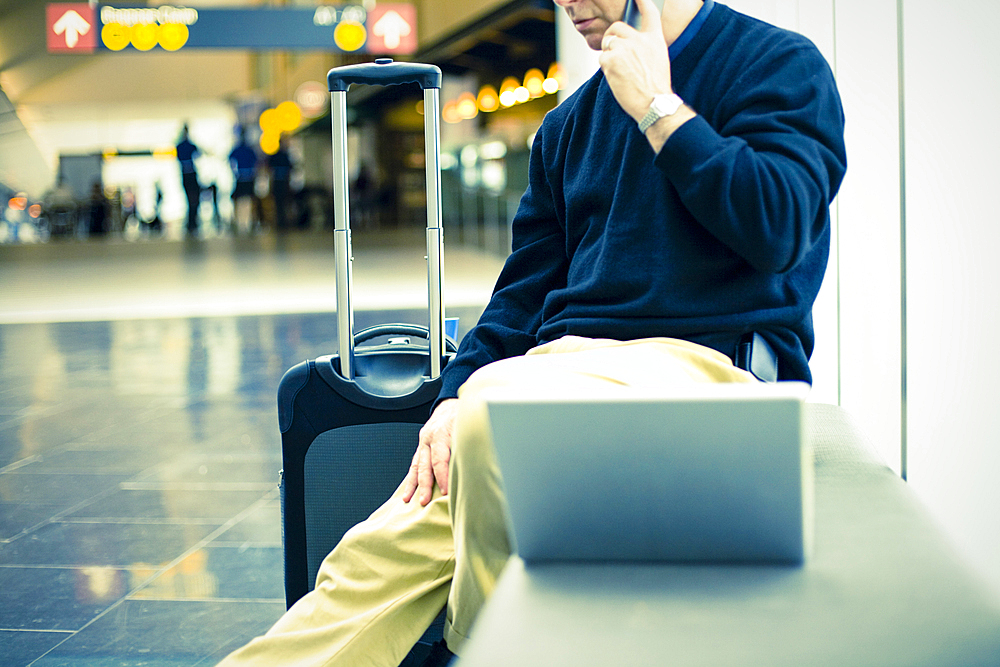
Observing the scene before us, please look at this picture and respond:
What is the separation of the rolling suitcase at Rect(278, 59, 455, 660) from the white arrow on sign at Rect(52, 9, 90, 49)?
431 inches

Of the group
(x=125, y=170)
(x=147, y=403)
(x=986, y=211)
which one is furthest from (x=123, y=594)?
(x=125, y=170)

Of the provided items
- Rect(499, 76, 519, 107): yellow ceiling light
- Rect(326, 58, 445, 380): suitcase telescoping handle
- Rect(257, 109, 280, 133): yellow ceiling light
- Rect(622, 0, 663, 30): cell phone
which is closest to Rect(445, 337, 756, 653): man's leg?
Rect(622, 0, 663, 30): cell phone

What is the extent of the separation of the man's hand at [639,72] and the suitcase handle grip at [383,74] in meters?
0.59

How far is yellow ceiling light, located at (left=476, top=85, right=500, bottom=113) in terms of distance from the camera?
18.0 metres

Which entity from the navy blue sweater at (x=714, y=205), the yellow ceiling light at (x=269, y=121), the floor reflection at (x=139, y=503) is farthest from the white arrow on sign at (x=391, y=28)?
the yellow ceiling light at (x=269, y=121)

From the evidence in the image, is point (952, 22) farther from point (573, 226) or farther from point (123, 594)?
point (123, 594)

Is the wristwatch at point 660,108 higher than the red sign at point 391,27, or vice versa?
the red sign at point 391,27

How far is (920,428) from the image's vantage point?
5.82 ft

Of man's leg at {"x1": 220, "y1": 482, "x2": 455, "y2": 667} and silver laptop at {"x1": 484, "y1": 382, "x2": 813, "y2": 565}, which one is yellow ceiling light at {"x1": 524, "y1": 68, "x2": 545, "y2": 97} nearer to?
man's leg at {"x1": 220, "y1": 482, "x2": 455, "y2": 667}

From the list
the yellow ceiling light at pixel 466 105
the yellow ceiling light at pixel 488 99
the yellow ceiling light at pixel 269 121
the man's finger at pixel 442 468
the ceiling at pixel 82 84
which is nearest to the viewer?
the man's finger at pixel 442 468

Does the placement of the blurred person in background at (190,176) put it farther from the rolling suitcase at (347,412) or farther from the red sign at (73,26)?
the rolling suitcase at (347,412)

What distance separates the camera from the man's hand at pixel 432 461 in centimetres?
137

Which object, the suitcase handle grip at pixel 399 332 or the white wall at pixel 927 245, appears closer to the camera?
the white wall at pixel 927 245

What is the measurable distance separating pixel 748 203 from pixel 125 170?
99.5 ft
